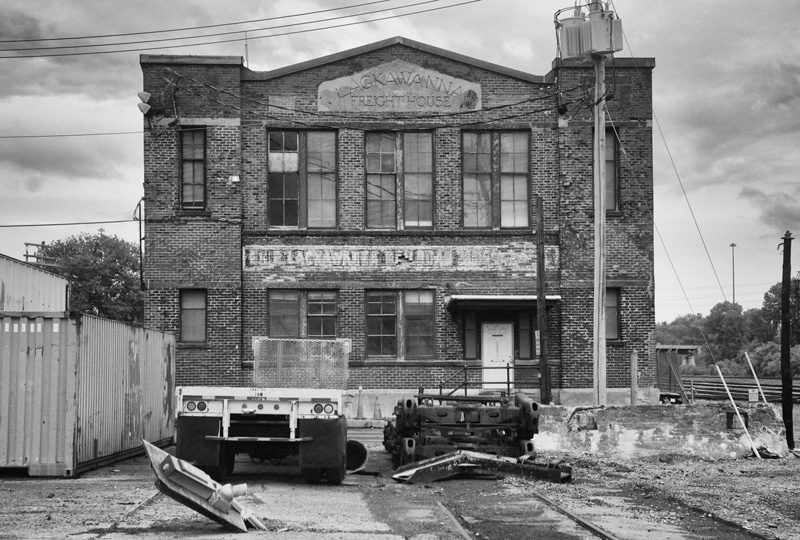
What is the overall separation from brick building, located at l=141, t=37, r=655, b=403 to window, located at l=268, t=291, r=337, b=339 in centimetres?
4

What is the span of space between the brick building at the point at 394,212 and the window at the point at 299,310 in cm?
4

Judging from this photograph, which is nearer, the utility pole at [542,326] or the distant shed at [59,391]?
the distant shed at [59,391]

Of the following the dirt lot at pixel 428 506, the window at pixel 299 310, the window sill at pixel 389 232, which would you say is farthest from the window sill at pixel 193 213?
the dirt lot at pixel 428 506

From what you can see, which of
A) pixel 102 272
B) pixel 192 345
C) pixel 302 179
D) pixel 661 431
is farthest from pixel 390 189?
pixel 102 272

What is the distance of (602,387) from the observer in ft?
76.1

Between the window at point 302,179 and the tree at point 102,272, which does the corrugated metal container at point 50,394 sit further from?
the tree at point 102,272

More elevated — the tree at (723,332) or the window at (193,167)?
the window at (193,167)

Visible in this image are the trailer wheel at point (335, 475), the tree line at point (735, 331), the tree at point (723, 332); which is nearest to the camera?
the trailer wheel at point (335, 475)

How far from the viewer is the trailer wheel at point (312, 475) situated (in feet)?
47.6

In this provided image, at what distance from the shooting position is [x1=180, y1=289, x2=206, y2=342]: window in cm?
2944

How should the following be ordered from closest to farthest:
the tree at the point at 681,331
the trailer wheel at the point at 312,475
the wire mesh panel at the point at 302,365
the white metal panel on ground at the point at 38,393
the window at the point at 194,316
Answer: the trailer wheel at the point at 312,475
the white metal panel on ground at the point at 38,393
the wire mesh panel at the point at 302,365
the window at the point at 194,316
the tree at the point at 681,331

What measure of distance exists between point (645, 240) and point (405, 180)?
7024 mm

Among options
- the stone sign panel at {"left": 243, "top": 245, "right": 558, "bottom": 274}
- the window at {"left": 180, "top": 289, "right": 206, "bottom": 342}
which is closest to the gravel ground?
the stone sign panel at {"left": 243, "top": 245, "right": 558, "bottom": 274}

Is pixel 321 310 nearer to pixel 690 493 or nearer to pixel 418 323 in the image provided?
pixel 418 323
